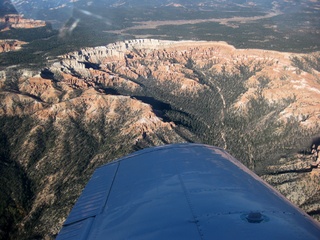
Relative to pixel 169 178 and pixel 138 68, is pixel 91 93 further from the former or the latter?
pixel 169 178

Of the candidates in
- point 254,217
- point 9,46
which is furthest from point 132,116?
point 9,46

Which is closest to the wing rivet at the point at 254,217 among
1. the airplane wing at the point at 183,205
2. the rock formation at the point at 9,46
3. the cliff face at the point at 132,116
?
the airplane wing at the point at 183,205

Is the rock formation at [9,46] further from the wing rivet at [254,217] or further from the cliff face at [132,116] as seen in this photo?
the wing rivet at [254,217]

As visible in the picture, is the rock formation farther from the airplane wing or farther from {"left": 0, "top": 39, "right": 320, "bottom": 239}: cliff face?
the airplane wing

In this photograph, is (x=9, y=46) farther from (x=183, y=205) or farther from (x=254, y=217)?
(x=254, y=217)

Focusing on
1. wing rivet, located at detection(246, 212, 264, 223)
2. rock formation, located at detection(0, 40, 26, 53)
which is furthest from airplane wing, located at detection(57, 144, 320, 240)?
rock formation, located at detection(0, 40, 26, 53)

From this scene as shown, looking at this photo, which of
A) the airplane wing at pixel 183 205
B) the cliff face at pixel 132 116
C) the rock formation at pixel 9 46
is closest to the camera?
the airplane wing at pixel 183 205

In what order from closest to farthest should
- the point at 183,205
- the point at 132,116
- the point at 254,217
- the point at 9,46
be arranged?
the point at 254,217, the point at 183,205, the point at 132,116, the point at 9,46
